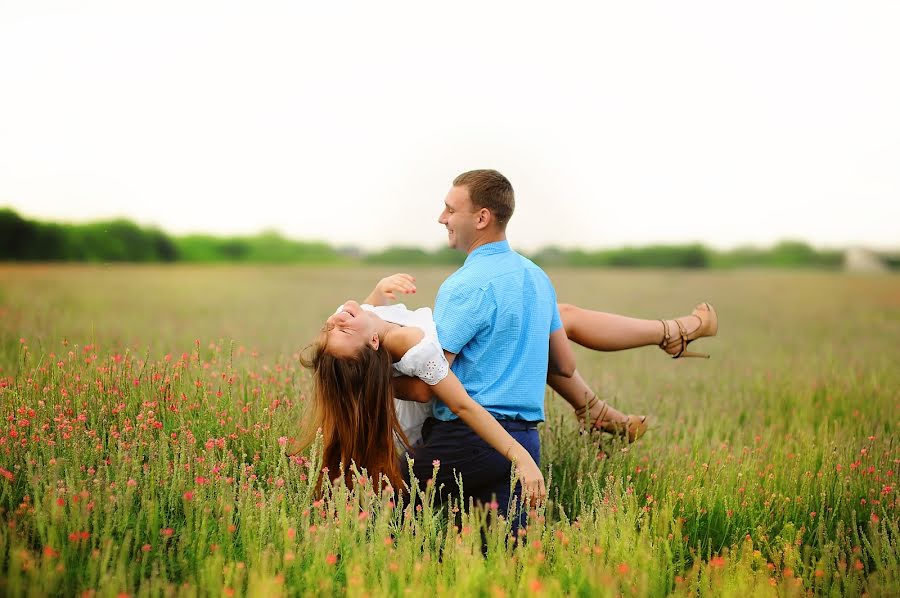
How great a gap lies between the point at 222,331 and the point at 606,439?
6302 mm

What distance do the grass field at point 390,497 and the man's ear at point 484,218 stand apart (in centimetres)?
130

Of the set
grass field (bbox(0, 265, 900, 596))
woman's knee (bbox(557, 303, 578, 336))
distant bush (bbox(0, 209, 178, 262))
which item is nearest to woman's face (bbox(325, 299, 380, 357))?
grass field (bbox(0, 265, 900, 596))

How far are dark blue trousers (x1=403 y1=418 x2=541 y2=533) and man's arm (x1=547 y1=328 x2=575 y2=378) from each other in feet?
1.84

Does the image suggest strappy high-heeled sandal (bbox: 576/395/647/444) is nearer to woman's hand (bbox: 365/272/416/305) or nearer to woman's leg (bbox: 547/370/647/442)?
woman's leg (bbox: 547/370/647/442)

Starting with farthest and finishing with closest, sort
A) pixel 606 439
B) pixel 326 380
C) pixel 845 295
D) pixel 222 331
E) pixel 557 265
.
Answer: pixel 557 265
pixel 845 295
pixel 222 331
pixel 606 439
pixel 326 380

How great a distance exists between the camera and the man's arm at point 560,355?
423cm

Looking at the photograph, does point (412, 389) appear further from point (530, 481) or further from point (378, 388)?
point (530, 481)

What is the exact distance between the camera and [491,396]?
3734 millimetres

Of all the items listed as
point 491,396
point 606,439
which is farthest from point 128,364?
point 606,439

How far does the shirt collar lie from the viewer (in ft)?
12.5

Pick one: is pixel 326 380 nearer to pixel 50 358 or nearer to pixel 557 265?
pixel 50 358

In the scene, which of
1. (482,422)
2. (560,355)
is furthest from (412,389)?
(560,355)

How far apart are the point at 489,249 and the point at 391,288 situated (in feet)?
1.70

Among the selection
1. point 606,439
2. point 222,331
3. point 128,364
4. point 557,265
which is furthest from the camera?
point 557,265
